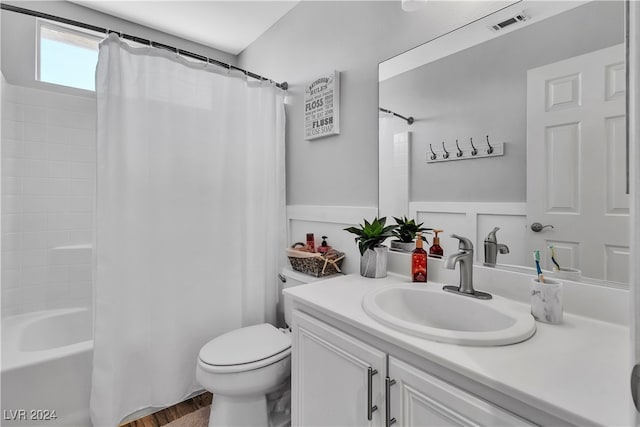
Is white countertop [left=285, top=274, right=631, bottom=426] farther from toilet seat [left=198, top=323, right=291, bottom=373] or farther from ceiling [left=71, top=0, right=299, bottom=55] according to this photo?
ceiling [left=71, top=0, right=299, bottom=55]

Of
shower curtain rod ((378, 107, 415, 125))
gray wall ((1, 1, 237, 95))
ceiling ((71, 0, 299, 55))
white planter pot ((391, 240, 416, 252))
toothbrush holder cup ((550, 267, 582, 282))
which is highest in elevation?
ceiling ((71, 0, 299, 55))

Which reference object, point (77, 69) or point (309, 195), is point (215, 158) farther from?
point (77, 69)

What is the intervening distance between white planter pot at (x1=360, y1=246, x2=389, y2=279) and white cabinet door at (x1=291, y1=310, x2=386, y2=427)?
15.0 inches

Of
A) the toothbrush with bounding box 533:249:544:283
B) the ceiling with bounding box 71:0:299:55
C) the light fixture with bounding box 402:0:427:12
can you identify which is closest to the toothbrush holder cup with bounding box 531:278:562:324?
the toothbrush with bounding box 533:249:544:283

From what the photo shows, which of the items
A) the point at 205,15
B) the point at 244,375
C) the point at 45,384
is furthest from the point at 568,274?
the point at 205,15

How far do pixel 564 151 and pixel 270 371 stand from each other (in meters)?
1.39

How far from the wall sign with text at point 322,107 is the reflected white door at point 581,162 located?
92cm

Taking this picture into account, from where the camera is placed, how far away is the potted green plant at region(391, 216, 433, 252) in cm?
135

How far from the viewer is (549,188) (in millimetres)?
988

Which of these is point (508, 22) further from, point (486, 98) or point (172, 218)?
point (172, 218)

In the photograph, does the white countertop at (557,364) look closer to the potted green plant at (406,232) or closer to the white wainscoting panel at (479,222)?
the white wainscoting panel at (479,222)

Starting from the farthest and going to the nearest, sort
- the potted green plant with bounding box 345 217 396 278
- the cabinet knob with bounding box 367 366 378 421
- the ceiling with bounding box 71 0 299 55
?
the ceiling with bounding box 71 0 299 55 → the potted green plant with bounding box 345 217 396 278 → the cabinet knob with bounding box 367 366 378 421

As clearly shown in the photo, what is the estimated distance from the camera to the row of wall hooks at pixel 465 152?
1113 mm

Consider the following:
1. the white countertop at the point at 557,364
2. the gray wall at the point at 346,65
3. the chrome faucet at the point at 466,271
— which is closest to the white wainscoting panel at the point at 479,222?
the chrome faucet at the point at 466,271
